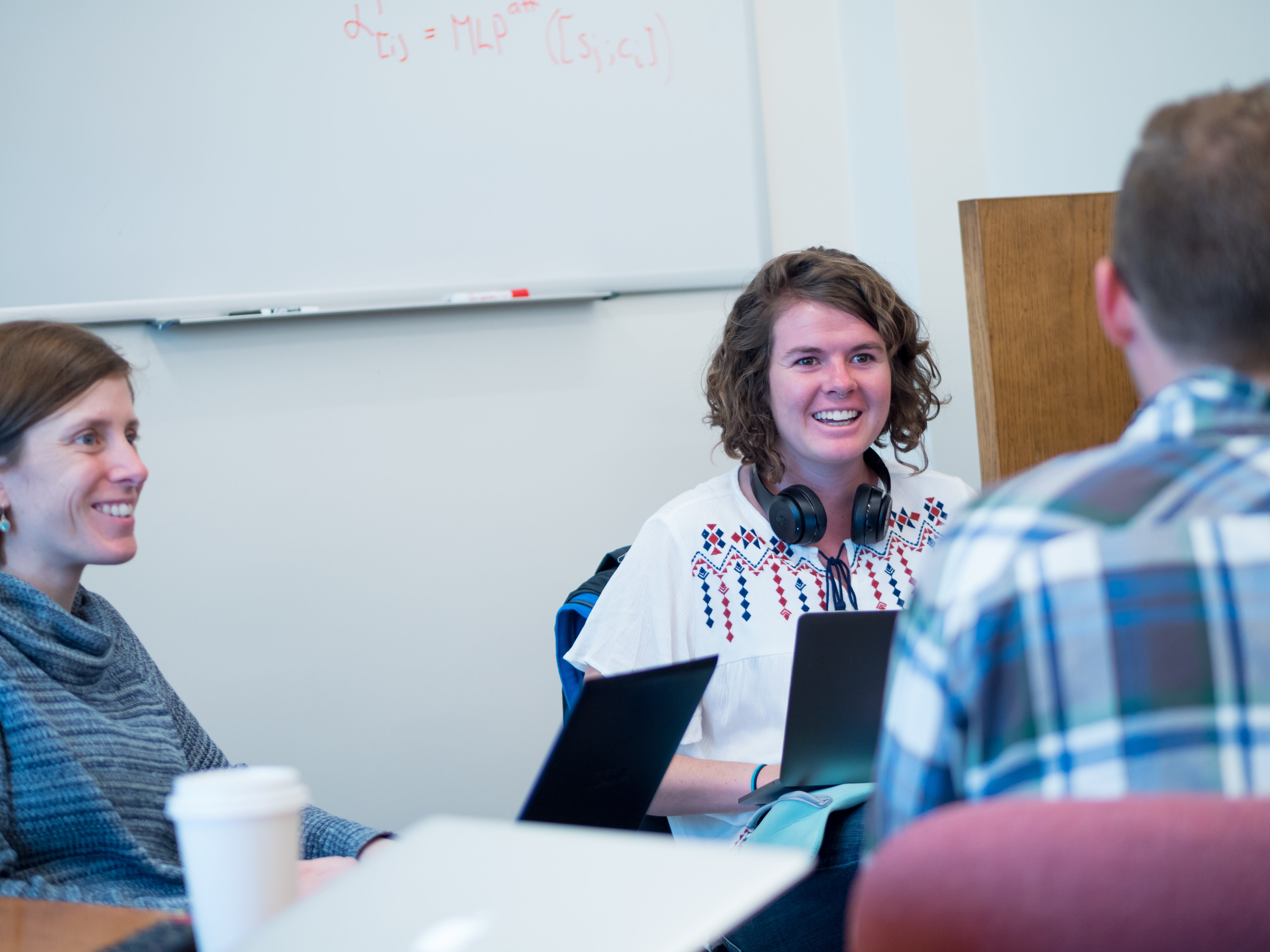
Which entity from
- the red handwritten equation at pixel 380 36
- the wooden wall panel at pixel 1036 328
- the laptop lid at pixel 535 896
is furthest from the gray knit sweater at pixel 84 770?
the wooden wall panel at pixel 1036 328

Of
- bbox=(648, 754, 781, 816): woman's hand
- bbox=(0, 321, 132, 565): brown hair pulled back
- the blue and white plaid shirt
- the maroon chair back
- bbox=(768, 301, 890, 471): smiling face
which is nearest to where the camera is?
the maroon chair back

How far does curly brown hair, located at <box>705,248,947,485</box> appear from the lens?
1862mm

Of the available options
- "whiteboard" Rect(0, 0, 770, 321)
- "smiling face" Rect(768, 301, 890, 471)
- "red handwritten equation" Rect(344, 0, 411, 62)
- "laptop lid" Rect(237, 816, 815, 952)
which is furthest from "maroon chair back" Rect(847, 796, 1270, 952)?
"red handwritten equation" Rect(344, 0, 411, 62)

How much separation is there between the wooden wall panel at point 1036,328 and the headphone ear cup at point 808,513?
24.4 inches

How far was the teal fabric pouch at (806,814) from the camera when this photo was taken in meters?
1.30

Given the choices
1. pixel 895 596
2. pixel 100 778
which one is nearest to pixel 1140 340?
pixel 895 596

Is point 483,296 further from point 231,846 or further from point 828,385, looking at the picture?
point 231,846

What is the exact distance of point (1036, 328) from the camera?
222cm

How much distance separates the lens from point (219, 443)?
2.15 metres

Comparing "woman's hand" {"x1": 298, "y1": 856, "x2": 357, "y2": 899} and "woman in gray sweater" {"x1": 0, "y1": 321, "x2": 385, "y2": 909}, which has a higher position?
"woman in gray sweater" {"x1": 0, "y1": 321, "x2": 385, "y2": 909}

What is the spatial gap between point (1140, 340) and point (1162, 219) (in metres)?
0.08

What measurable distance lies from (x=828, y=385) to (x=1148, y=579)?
1.22 m

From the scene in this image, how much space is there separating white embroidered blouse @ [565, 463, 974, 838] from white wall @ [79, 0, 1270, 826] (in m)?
0.64

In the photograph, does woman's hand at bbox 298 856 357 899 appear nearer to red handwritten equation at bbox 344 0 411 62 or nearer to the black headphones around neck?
Result: the black headphones around neck
